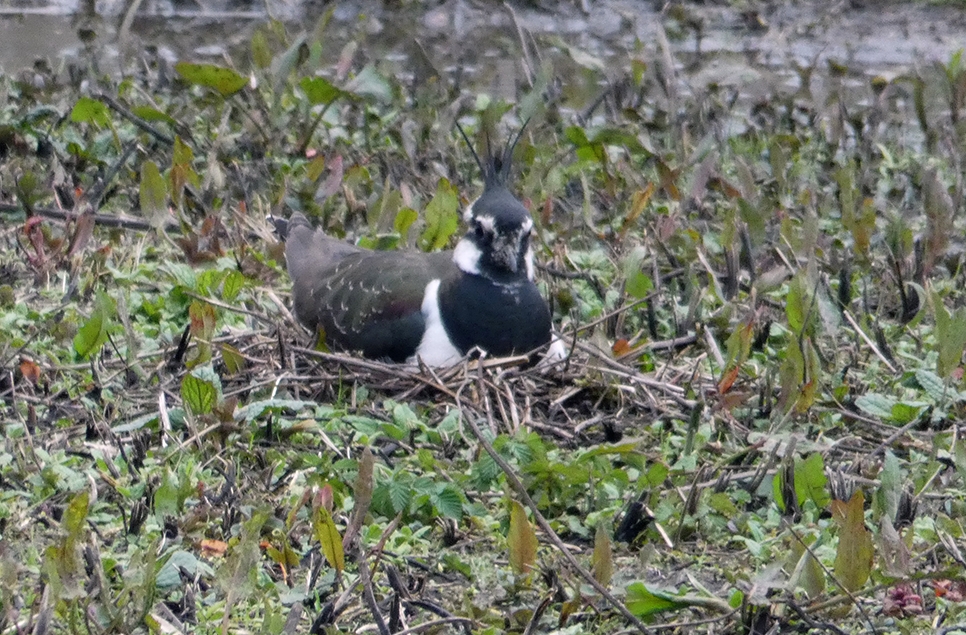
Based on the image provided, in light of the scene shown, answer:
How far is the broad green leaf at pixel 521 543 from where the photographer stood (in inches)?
126

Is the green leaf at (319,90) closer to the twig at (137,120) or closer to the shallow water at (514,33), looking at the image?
the twig at (137,120)

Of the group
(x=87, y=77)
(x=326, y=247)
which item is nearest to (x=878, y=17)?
(x=87, y=77)

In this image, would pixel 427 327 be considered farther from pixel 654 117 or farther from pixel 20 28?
pixel 20 28

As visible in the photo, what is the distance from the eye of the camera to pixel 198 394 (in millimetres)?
3928

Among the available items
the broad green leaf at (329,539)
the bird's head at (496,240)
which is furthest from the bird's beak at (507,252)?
the broad green leaf at (329,539)

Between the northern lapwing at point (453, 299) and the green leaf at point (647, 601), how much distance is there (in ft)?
5.25

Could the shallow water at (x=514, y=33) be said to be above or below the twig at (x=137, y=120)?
below

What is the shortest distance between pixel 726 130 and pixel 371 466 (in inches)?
189

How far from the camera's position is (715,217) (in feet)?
21.1

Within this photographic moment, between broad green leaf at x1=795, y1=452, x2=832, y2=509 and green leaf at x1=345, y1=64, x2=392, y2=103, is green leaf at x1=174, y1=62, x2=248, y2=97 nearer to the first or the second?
green leaf at x1=345, y1=64, x2=392, y2=103

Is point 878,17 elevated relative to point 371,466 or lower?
lower

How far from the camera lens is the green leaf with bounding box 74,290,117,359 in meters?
4.35

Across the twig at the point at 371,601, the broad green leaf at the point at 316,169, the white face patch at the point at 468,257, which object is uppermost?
the twig at the point at 371,601

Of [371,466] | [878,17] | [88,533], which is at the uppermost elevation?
[371,466]
